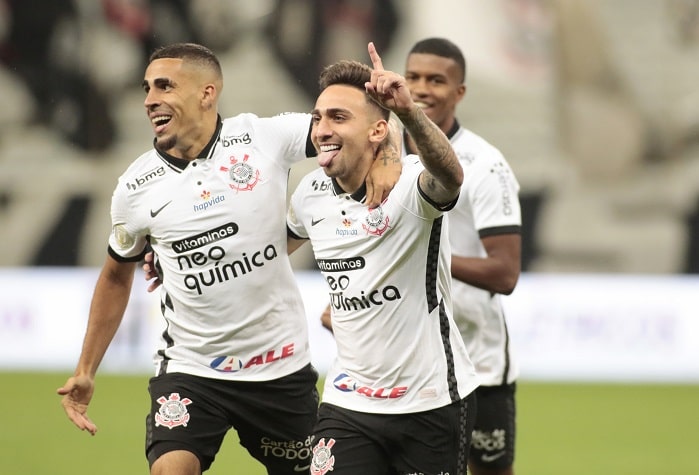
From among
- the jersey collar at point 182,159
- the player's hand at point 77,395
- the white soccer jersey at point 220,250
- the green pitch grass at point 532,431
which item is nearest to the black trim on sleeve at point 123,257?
the white soccer jersey at point 220,250

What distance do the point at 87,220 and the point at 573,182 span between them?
652 centimetres

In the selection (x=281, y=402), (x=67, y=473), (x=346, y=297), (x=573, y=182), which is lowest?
(x=67, y=473)

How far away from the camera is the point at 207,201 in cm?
561

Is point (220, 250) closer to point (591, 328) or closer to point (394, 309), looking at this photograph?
point (394, 309)

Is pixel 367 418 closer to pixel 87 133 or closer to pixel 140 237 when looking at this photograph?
pixel 140 237

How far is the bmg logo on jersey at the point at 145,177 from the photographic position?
5676mm

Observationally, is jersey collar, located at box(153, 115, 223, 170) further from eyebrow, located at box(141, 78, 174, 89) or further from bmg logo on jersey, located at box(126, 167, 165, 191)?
eyebrow, located at box(141, 78, 174, 89)

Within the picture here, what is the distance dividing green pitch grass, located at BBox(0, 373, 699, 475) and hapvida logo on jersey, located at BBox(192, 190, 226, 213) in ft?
12.2

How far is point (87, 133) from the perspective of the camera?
54.7ft

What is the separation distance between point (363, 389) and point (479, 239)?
1.50 metres

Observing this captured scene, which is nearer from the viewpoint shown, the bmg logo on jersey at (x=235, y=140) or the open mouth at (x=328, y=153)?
the open mouth at (x=328, y=153)

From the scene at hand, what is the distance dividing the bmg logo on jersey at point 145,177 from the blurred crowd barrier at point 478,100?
10209mm

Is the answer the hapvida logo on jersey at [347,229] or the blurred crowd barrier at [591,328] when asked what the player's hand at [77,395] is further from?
the blurred crowd barrier at [591,328]

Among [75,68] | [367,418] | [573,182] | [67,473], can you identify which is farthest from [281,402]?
[75,68]
